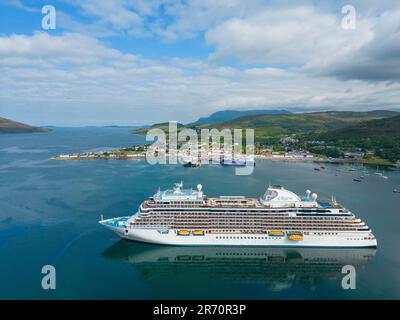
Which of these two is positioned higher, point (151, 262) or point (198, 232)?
point (198, 232)

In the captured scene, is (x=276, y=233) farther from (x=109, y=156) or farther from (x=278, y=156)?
(x=109, y=156)

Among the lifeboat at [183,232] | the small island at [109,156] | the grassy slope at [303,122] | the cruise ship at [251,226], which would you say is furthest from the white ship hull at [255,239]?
the grassy slope at [303,122]

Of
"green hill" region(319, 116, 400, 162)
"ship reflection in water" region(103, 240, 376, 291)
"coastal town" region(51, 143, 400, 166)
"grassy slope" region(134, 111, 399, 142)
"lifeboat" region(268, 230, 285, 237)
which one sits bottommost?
"ship reflection in water" region(103, 240, 376, 291)

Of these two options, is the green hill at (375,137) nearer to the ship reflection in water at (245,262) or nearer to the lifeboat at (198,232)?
the ship reflection in water at (245,262)

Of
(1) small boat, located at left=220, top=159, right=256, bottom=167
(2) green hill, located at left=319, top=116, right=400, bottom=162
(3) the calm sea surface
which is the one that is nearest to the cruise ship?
(3) the calm sea surface

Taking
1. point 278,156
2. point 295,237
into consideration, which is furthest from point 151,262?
point 278,156

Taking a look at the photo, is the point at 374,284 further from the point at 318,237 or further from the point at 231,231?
the point at 231,231

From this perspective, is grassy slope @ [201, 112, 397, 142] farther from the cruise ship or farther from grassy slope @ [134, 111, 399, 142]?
the cruise ship

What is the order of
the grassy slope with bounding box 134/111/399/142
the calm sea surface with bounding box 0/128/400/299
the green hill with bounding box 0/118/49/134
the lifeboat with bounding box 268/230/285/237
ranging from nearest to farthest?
the calm sea surface with bounding box 0/128/400/299
the lifeboat with bounding box 268/230/285/237
the grassy slope with bounding box 134/111/399/142
the green hill with bounding box 0/118/49/134
